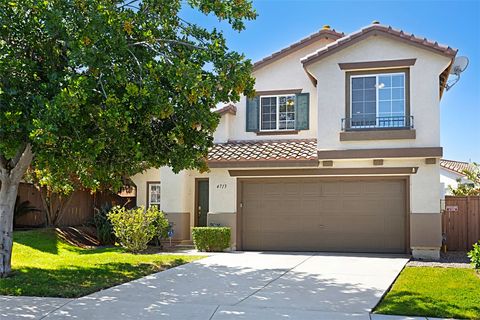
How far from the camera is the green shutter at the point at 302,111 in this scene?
18469 mm

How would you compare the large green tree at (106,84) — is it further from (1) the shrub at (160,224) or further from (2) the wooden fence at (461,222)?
(2) the wooden fence at (461,222)

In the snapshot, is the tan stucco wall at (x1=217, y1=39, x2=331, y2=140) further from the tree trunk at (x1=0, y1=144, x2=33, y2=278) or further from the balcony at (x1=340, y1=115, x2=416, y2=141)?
the tree trunk at (x1=0, y1=144, x2=33, y2=278)

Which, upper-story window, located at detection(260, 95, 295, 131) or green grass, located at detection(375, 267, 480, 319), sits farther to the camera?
upper-story window, located at detection(260, 95, 295, 131)

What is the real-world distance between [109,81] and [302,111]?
9.83 metres

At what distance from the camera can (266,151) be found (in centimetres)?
1759

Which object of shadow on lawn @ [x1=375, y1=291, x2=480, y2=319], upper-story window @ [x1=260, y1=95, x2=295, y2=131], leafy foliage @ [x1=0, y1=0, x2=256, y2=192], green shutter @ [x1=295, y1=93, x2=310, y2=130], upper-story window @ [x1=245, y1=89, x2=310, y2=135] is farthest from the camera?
upper-story window @ [x1=260, y1=95, x2=295, y2=131]

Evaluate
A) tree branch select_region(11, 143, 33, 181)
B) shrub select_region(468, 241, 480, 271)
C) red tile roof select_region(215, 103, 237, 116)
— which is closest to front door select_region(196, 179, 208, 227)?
red tile roof select_region(215, 103, 237, 116)

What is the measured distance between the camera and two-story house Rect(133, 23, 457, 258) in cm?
1575

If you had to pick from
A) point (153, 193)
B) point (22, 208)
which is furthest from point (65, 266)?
point (22, 208)

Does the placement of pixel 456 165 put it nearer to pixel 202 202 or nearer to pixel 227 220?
pixel 202 202

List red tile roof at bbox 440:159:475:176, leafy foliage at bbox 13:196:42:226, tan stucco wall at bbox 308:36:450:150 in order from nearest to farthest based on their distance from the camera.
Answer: tan stucco wall at bbox 308:36:450:150 < leafy foliage at bbox 13:196:42:226 < red tile roof at bbox 440:159:475:176

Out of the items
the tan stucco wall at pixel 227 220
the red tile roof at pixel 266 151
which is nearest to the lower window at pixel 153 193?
the red tile roof at pixel 266 151

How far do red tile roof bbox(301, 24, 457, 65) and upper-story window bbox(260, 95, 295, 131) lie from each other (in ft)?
8.17

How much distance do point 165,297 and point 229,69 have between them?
190 inches
